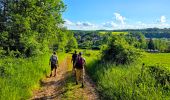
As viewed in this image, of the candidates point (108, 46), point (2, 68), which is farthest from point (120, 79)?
point (108, 46)

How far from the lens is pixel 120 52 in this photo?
26344 millimetres

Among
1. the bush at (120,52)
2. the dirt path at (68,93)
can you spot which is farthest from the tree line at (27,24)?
the dirt path at (68,93)

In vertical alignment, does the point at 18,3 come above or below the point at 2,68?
above

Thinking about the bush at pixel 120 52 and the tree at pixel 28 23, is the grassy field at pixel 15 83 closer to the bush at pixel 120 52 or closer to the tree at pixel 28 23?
the bush at pixel 120 52

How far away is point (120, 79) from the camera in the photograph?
660 inches

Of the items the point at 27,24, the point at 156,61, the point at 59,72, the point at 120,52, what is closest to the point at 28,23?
the point at 27,24

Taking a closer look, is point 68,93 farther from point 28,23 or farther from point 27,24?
point 28,23

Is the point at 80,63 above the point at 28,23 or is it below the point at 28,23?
below

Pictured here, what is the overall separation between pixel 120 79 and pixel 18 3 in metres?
21.3

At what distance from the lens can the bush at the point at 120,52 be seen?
84.2 feet

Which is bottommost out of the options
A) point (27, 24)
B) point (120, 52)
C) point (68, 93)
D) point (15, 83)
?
point (68, 93)

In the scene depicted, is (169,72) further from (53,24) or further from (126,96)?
(53,24)

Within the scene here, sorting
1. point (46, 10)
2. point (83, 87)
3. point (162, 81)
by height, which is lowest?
point (83, 87)

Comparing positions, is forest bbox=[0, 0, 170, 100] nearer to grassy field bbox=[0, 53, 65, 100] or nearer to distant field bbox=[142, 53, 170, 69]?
grassy field bbox=[0, 53, 65, 100]
